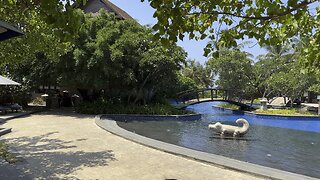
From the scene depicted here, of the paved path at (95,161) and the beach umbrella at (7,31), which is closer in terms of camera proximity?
the beach umbrella at (7,31)

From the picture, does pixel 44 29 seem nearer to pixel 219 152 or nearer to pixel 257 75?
pixel 219 152

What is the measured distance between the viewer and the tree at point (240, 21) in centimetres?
303

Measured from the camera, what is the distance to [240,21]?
3521 mm

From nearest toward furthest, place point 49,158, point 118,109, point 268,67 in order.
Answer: point 49,158 → point 118,109 → point 268,67

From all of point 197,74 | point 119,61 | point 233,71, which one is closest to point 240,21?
point 119,61

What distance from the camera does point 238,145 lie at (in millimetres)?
11531

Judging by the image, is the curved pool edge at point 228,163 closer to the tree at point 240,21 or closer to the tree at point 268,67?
the tree at point 240,21

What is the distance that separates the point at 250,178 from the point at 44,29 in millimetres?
6011

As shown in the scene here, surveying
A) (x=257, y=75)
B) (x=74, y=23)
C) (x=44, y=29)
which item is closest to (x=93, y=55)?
(x=44, y=29)

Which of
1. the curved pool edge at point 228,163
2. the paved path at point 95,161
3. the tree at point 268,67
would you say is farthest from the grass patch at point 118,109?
the tree at point 268,67

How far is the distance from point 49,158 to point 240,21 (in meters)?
5.71

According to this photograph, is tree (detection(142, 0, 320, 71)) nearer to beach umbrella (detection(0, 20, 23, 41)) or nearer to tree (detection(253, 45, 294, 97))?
beach umbrella (detection(0, 20, 23, 41))

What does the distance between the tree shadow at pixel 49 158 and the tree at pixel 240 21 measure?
12.7 feet

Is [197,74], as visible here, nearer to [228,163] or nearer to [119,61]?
[119,61]
